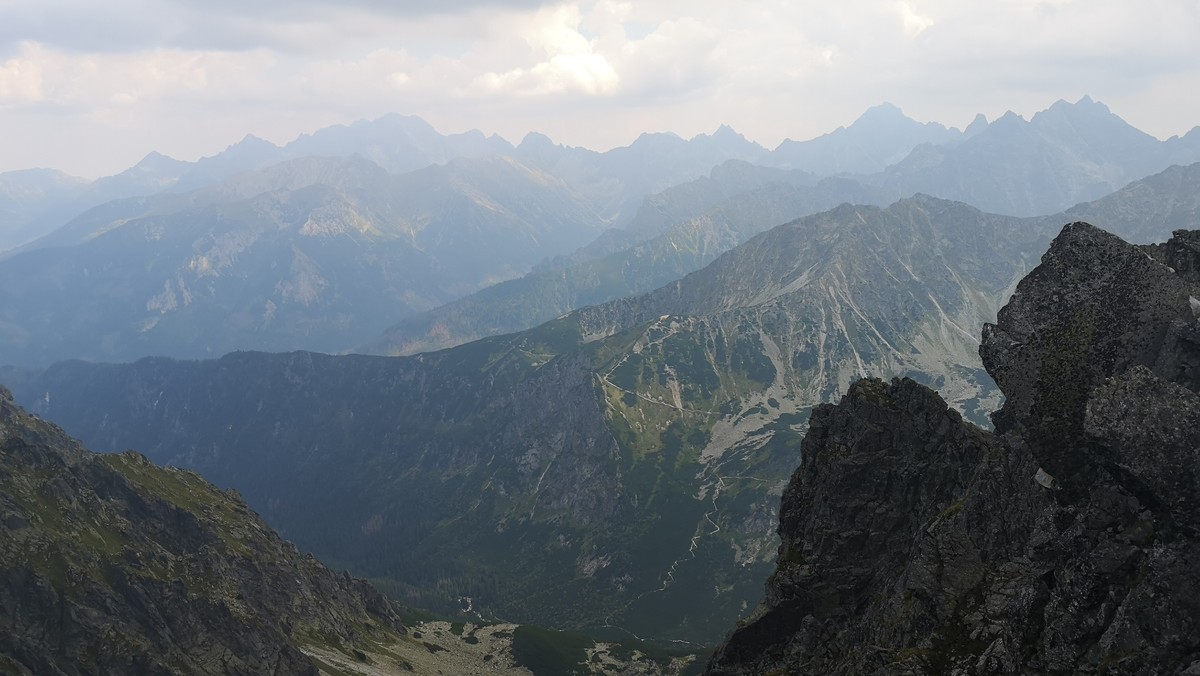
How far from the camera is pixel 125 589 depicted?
15112 cm

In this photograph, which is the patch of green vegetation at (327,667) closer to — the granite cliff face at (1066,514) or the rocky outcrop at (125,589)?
the rocky outcrop at (125,589)

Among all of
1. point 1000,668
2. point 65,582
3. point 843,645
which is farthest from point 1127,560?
point 65,582

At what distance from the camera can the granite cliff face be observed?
3578cm

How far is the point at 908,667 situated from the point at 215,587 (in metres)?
167

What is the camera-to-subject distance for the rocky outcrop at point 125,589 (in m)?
135

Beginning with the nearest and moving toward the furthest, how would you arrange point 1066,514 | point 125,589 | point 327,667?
point 1066,514 < point 125,589 < point 327,667

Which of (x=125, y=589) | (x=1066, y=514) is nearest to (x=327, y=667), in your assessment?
(x=125, y=589)

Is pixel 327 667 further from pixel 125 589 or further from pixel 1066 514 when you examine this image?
pixel 1066 514

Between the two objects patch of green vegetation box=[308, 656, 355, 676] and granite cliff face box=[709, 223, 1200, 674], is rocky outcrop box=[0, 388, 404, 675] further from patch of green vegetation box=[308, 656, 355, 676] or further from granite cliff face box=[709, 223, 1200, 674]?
granite cliff face box=[709, 223, 1200, 674]

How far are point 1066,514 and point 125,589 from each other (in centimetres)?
16971

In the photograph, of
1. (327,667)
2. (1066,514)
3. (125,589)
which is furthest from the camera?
(327,667)

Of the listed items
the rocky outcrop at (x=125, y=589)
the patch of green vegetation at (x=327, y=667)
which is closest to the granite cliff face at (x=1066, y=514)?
the patch of green vegetation at (x=327, y=667)

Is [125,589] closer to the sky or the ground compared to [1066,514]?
closer to the ground

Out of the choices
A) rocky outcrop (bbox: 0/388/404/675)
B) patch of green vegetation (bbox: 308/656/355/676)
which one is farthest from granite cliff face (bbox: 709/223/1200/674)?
rocky outcrop (bbox: 0/388/404/675)
